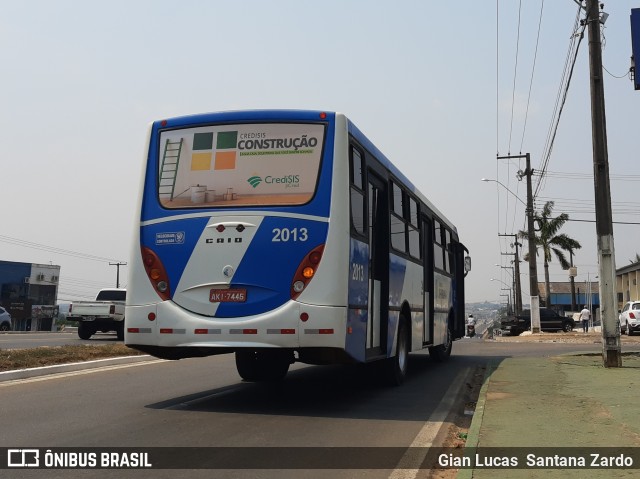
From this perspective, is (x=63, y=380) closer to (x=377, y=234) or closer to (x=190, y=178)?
(x=190, y=178)

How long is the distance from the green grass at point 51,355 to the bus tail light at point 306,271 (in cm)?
715

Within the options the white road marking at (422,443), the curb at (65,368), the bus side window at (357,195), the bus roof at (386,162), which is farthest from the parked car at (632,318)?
the bus side window at (357,195)

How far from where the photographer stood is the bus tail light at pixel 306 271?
866cm

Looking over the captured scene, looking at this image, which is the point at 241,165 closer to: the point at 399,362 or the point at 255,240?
the point at 255,240

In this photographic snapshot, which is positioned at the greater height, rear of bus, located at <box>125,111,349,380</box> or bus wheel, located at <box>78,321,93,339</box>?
rear of bus, located at <box>125,111,349,380</box>

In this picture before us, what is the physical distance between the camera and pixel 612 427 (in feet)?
25.0

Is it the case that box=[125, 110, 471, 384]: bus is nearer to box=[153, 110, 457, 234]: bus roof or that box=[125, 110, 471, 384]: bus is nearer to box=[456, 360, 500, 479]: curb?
box=[153, 110, 457, 234]: bus roof

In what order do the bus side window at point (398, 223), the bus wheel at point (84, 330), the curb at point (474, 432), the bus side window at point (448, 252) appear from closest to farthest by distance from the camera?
the curb at point (474, 432), the bus side window at point (398, 223), the bus side window at point (448, 252), the bus wheel at point (84, 330)

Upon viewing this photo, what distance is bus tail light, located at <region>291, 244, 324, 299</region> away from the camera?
8.66m

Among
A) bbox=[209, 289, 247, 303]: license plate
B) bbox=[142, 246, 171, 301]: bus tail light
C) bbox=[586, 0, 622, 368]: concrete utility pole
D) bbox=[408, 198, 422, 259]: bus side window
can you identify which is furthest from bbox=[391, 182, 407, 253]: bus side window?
bbox=[586, 0, 622, 368]: concrete utility pole

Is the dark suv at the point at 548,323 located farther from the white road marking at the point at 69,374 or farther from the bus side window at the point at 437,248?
the white road marking at the point at 69,374

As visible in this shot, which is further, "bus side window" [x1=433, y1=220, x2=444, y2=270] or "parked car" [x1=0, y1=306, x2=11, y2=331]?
"parked car" [x1=0, y1=306, x2=11, y2=331]

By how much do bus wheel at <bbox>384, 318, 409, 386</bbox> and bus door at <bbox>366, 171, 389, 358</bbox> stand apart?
40.8 inches

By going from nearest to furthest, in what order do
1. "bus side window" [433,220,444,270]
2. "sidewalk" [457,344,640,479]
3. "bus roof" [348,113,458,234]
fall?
"sidewalk" [457,344,640,479], "bus roof" [348,113,458,234], "bus side window" [433,220,444,270]
